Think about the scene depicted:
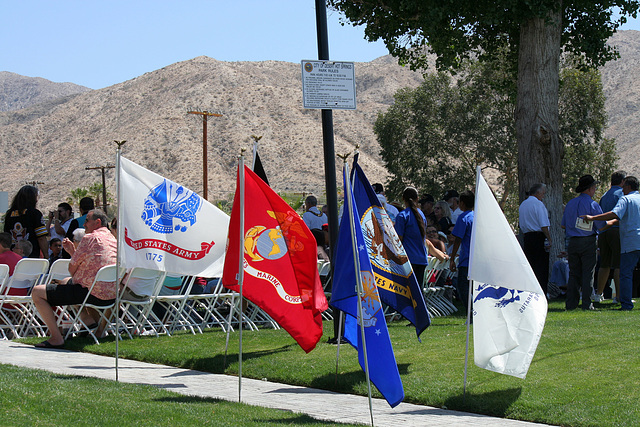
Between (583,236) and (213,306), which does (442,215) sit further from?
(213,306)

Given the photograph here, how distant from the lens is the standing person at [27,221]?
12031mm

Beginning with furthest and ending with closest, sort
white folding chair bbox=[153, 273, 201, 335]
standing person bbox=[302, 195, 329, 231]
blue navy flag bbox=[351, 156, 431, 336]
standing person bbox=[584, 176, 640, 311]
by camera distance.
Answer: standing person bbox=[302, 195, 329, 231]
standing person bbox=[584, 176, 640, 311]
white folding chair bbox=[153, 273, 201, 335]
blue navy flag bbox=[351, 156, 431, 336]

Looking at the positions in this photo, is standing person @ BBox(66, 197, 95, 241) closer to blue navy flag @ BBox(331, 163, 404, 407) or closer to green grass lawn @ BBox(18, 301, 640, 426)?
green grass lawn @ BBox(18, 301, 640, 426)

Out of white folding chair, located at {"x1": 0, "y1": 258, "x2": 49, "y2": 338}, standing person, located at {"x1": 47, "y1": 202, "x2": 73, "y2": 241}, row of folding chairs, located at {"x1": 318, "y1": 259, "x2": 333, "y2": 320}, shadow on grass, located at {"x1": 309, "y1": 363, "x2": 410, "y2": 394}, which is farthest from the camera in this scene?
standing person, located at {"x1": 47, "y1": 202, "x2": 73, "y2": 241}

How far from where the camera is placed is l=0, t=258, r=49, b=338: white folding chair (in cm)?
1065

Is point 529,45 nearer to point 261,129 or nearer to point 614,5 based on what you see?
point 614,5

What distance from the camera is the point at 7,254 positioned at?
448 inches

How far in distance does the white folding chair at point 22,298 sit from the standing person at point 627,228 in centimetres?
779

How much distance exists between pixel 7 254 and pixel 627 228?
29.6 ft

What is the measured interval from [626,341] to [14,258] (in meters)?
8.17

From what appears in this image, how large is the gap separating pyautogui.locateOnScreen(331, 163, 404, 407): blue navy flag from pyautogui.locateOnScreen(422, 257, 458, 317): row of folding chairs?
6.44 m

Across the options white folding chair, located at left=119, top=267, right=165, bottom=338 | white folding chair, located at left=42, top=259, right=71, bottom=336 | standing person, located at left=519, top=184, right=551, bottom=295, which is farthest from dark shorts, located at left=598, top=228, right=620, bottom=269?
white folding chair, located at left=42, top=259, right=71, bottom=336

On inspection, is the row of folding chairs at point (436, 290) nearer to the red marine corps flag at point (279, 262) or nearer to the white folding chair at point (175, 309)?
the white folding chair at point (175, 309)

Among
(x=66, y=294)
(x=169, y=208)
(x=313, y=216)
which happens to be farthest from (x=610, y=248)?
(x=66, y=294)
